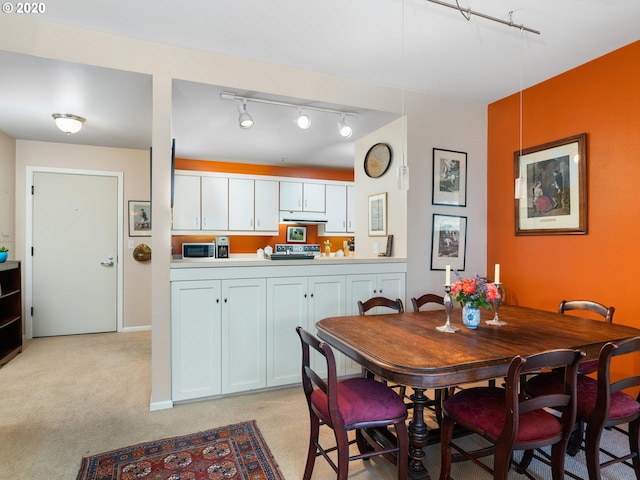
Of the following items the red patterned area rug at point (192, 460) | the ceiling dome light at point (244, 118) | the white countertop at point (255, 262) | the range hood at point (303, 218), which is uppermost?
the ceiling dome light at point (244, 118)

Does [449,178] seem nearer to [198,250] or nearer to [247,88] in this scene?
[247,88]

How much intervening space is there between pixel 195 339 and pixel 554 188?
3208 millimetres

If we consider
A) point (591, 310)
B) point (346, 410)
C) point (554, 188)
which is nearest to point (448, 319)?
point (346, 410)

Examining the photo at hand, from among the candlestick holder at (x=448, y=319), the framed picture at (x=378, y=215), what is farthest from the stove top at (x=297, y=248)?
the candlestick holder at (x=448, y=319)

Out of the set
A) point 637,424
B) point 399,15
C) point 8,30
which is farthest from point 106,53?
point 637,424

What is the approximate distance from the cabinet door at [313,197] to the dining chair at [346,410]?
4.12 metres

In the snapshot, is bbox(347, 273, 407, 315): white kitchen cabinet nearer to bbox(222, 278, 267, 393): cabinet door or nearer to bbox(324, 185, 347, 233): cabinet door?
bbox(222, 278, 267, 393): cabinet door

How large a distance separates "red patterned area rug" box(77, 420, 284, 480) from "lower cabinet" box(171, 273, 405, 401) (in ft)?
1.86

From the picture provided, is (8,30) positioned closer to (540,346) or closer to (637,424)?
(540,346)

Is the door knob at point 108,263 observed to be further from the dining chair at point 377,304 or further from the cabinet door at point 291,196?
the dining chair at point 377,304

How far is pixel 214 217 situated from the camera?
534 centimetres

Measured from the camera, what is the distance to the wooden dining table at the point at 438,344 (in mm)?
1518

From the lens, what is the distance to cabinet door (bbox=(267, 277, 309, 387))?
3098 mm

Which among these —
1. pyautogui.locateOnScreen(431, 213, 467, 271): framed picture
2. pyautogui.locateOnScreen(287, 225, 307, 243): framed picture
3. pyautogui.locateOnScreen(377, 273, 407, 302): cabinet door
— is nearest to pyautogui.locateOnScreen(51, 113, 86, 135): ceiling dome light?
pyautogui.locateOnScreen(287, 225, 307, 243): framed picture
